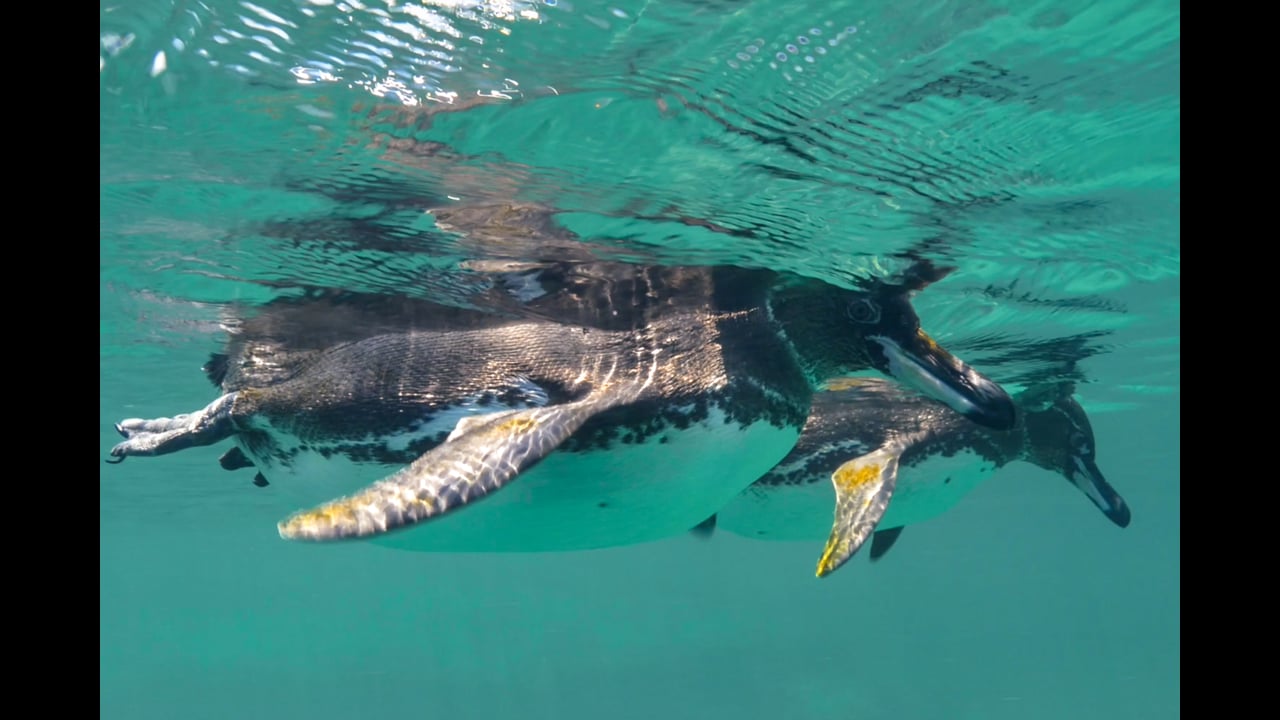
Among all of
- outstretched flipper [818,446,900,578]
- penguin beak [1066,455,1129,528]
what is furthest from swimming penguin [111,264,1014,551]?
penguin beak [1066,455,1129,528]

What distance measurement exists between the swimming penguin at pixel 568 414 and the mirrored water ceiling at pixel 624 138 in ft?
3.19

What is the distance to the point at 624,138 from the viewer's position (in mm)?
5867

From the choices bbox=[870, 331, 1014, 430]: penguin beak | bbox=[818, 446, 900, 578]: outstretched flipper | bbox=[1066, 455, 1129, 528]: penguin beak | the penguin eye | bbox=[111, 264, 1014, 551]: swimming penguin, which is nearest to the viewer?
bbox=[111, 264, 1014, 551]: swimming penguin

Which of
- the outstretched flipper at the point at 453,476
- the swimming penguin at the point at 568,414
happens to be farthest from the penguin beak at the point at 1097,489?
the outstretched flipper at the point at 453,476

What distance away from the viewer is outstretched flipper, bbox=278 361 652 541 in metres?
3.55

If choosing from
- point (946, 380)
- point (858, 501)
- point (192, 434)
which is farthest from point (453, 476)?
point (946, 380)

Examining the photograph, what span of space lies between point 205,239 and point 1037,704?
62947 mm

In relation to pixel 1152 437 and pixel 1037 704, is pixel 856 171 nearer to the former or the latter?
pixel 1152 437

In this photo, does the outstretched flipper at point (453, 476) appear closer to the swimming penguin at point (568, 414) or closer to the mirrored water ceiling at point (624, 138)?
the swimming penguin at point (568, 414)

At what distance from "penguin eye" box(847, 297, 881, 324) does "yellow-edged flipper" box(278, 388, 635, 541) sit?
2574 mm

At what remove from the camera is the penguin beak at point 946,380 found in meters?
5.74

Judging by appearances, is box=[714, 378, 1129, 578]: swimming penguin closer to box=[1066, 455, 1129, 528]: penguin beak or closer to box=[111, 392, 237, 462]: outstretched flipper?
box=[1066, 455, 1129, 528]: penguin beak

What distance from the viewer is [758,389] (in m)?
5.41

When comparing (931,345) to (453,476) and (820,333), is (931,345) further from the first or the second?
(453,476)
